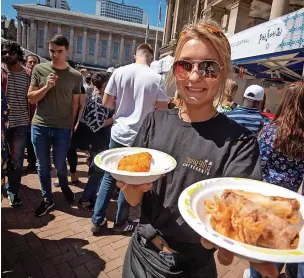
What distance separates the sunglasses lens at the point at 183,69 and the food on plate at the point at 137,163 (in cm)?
49

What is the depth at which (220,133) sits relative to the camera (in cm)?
129

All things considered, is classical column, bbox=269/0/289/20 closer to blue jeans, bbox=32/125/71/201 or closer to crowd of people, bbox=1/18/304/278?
crowd of people, bbox=1/18/304/278

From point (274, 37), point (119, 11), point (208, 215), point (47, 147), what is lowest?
point (47, 147)

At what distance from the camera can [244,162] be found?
1196 mm

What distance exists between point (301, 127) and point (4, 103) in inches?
117

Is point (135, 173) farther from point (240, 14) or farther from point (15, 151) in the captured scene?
point (240, 14)

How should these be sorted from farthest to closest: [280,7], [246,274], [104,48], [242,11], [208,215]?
1. [104,48]
2. [242,11]
3. [280,7]
4. [246,274]
5. [208,215]

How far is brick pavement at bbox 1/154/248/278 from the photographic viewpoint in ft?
8.57

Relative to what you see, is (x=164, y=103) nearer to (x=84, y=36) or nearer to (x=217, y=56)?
→ (x=217, y=56)

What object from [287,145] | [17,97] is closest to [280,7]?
[287,145]

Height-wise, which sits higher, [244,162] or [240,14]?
[240,14]

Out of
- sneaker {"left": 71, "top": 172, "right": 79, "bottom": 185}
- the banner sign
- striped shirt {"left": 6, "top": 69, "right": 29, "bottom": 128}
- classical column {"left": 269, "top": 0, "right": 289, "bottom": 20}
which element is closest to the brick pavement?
sneaker {"left": 71, "top": 172, "right": 79, "bottom": 185}

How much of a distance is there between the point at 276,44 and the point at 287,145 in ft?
14.3

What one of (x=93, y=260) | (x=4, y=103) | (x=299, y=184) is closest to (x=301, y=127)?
(x=299, y=184)
